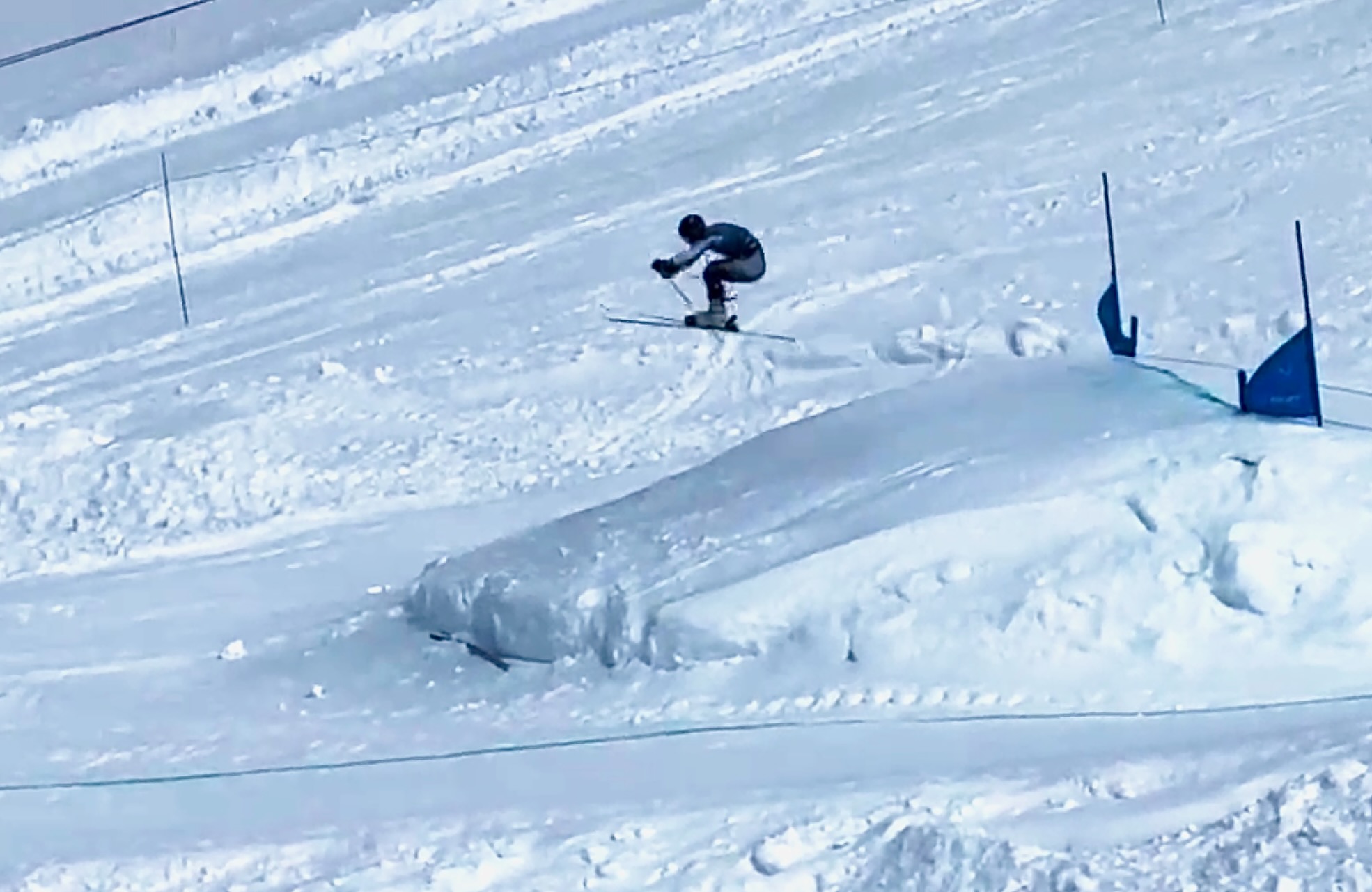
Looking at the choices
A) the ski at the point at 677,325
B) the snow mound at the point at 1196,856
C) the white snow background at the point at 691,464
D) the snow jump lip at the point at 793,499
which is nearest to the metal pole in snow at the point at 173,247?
the white snow background at the point at 691,464

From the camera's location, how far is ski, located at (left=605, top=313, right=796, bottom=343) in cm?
1401

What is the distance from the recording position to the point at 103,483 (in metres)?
13.0

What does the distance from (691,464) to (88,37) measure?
55.3 feet

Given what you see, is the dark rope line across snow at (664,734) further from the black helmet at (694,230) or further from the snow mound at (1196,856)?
the black helmet at (694,230)

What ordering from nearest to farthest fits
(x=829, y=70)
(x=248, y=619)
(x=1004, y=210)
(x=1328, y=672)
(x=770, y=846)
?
(x=770, y=846) < (x=1328, y=672) < (x=248, y=619) < (x=1004, y=210) < (x=829, y=70)

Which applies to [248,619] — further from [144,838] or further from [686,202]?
[686,202]

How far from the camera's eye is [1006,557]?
26.5ft

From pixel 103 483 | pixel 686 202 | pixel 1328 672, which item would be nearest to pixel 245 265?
pixel 686 202

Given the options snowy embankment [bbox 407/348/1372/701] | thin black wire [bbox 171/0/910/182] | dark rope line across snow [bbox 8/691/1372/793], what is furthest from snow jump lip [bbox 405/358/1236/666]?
thin black wire [bbox 171/0/910/182]

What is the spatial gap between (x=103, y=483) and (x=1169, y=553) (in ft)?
23.1

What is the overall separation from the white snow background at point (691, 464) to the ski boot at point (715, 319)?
93 millimetres

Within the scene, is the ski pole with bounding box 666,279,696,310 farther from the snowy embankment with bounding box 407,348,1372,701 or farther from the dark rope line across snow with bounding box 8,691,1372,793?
the dark rope line across snow with bounding box 8,691,1372,793

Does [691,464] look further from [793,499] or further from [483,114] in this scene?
[483,114]

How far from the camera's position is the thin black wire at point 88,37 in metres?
26.8
